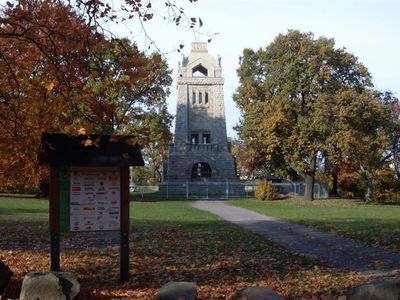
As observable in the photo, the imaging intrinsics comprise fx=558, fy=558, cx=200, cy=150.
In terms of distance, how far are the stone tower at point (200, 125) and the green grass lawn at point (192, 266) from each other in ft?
152

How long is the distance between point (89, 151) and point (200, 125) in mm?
57342

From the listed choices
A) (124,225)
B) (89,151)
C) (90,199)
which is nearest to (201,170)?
(124,225)

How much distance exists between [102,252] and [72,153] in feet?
15.6

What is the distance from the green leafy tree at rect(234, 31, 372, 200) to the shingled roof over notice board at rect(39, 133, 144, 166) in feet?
118

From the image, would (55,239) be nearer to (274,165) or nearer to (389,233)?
(389,233)

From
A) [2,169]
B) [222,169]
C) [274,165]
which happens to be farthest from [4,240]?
[222,169]

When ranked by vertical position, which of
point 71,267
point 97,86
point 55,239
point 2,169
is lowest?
point 71,267

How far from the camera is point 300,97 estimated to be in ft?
158

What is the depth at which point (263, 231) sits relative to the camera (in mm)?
19641

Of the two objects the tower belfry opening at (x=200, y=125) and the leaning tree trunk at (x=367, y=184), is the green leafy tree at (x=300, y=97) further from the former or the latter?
the tower belfry opening at (x=200, y=125)

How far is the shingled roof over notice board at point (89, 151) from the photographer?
986 centimetres

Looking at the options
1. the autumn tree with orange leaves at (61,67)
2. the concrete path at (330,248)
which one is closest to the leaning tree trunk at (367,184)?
the concrete path at (330,248)

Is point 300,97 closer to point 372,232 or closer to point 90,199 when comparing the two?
point 372,232

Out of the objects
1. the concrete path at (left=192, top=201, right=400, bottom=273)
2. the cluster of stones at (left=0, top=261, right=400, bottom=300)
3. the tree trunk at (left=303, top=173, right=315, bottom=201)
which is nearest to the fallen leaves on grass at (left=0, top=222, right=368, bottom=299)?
the concrete path at (left=192, top=201, right=400, bottom=273)
